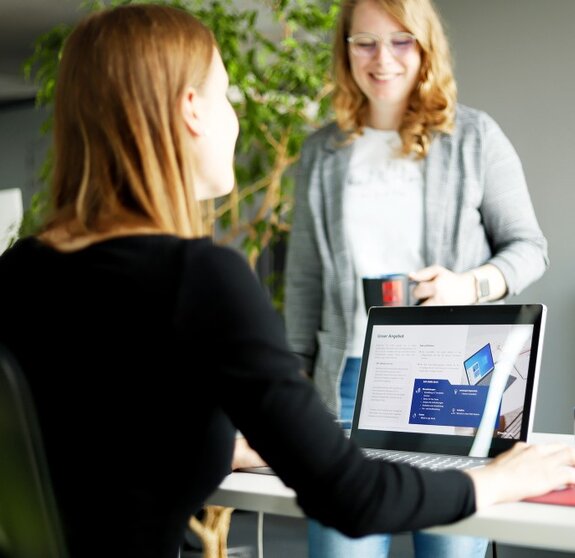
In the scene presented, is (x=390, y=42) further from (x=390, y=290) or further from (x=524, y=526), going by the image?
(x=524, y=526)

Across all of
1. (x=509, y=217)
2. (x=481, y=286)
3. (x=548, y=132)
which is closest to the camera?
(x=481, y=286)

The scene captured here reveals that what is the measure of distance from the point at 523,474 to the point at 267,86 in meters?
2.70

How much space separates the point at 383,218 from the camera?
A: 2150mm

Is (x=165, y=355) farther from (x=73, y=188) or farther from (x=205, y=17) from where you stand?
(x=205, y=17)

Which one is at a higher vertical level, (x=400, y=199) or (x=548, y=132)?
(x=400, y=199)

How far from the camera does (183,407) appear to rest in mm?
1073

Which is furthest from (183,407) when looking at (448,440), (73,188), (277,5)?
(277,5)

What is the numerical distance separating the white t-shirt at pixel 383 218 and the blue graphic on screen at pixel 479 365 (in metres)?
0.52

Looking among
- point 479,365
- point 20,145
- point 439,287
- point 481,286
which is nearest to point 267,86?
point 481,286

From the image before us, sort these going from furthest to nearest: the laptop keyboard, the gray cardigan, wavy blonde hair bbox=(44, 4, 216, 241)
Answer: the gray cardigan → the laptop keyboard → wavy blonde hair bbox=(44, 4, 216, 241)

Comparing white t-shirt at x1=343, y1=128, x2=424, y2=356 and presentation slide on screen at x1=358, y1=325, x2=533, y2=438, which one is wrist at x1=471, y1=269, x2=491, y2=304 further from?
presentation slide on screen at x1=358, y1=325, x2=533, y2=438

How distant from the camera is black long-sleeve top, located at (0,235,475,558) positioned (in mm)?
1029

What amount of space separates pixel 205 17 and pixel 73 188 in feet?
8.24

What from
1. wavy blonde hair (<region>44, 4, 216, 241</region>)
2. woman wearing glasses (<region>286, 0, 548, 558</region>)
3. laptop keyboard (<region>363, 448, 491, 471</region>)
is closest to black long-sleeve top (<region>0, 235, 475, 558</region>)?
wavy blonde hair (<region>44, 4, 216, 241</region>)
